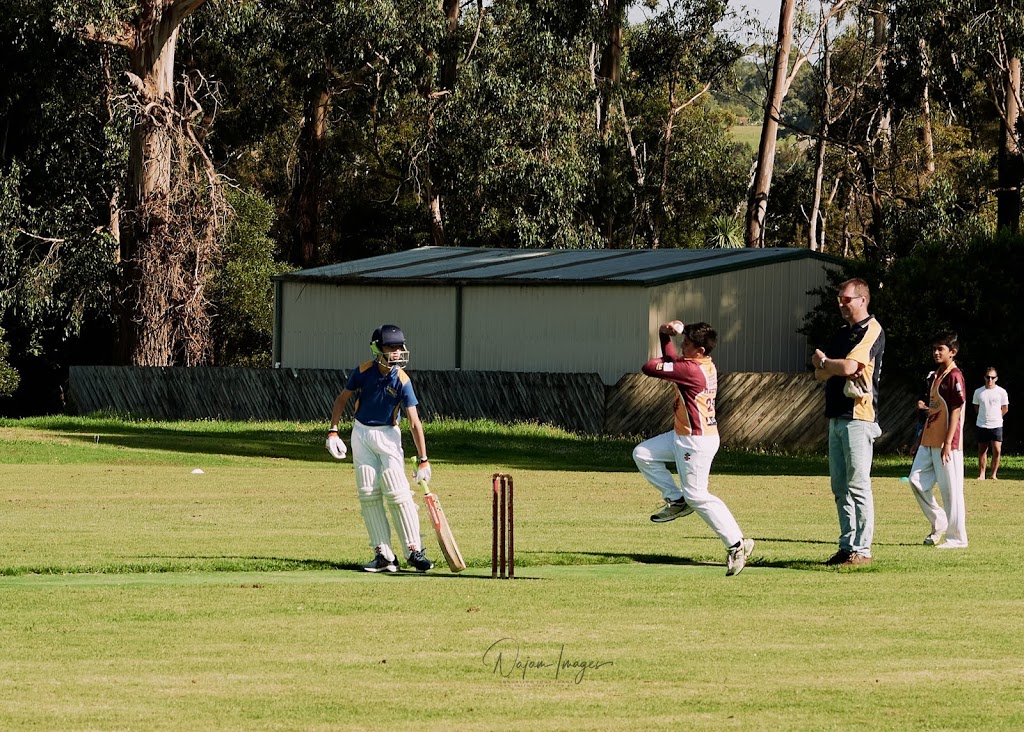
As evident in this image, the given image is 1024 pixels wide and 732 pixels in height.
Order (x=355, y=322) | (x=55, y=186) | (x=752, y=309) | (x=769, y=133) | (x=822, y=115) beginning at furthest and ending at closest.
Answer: (x=822, y=115) < (x=769, y=133) < (x=55, y=186) < (x=355, y=322) < (x=752, y=309)

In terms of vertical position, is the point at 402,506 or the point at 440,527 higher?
the point at 402,506

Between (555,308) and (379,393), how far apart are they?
30.6m

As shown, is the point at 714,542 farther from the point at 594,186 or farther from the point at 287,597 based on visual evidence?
the point at 594,186

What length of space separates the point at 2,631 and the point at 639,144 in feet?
190

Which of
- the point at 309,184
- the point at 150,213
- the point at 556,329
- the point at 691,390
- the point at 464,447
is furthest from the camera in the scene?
the point at 309,184

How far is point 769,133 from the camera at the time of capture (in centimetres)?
5547

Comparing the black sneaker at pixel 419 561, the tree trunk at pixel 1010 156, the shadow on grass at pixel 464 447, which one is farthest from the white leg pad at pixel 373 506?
the tree trunk at pixel 1010 156

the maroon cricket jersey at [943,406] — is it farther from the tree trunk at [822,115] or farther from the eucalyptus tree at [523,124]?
the tree trunk at [822,115]

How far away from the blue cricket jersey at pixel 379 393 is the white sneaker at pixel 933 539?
5.46m

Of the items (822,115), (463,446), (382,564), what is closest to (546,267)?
(463,446)

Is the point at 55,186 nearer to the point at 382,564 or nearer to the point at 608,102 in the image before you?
the point at 608,102

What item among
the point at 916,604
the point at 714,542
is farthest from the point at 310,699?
the point at 714,542

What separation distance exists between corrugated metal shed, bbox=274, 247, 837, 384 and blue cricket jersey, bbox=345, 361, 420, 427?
28.8 metres

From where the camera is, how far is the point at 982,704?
320 inches
